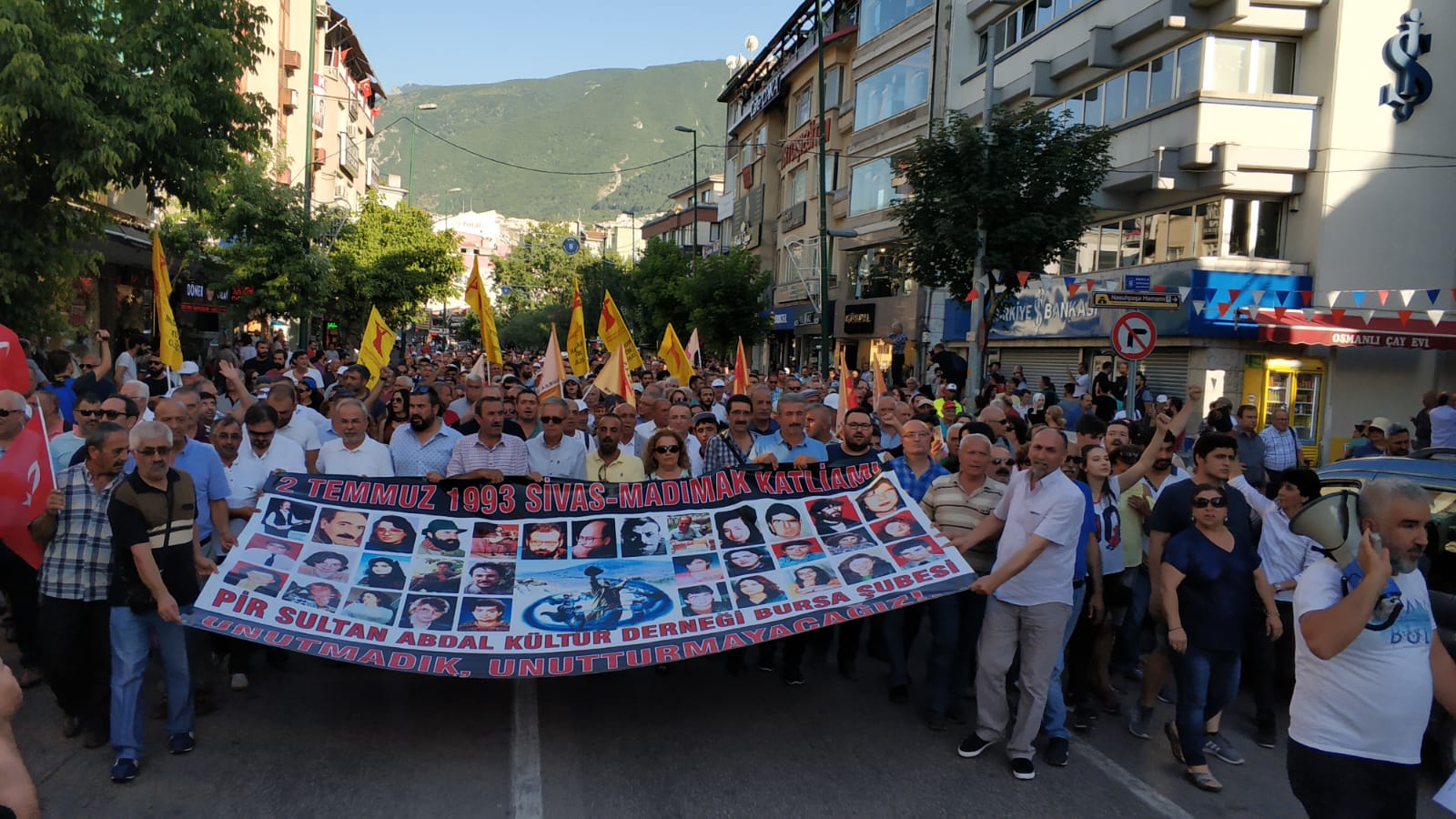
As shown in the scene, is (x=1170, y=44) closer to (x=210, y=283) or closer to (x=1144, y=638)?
(x=1144, y=638)

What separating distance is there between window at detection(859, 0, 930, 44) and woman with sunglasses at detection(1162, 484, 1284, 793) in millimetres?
28740

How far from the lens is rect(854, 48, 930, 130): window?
3134 centimetres

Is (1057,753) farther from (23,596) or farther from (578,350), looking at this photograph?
(578,350)

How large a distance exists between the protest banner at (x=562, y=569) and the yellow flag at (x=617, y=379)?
5859mm

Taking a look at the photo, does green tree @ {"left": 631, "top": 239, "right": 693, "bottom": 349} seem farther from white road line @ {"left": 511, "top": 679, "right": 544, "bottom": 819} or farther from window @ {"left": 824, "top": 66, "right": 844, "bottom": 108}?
white road line @ {"left": 511, "top": 679, "right": 544, "bottom": 819}

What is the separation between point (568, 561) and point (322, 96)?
55435 millimetres

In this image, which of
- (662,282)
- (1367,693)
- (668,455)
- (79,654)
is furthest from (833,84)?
(1367,693)

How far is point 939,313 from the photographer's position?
31.6 metres

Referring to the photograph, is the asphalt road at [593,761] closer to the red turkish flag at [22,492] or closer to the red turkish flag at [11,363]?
the red turkish flag at [22,492]

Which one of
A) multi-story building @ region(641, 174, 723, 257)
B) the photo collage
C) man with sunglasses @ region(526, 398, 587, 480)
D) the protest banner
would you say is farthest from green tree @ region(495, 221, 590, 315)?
the photo collage

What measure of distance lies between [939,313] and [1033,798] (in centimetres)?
2722

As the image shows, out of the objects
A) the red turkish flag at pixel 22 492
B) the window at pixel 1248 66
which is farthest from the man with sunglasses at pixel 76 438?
the window at pixel 1248 66

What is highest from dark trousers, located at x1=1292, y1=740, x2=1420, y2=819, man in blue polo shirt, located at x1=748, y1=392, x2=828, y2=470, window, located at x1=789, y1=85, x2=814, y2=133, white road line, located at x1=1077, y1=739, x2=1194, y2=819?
window, located at x1=789, y1=85, x2=814, y2=133

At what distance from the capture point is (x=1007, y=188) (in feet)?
61.7
